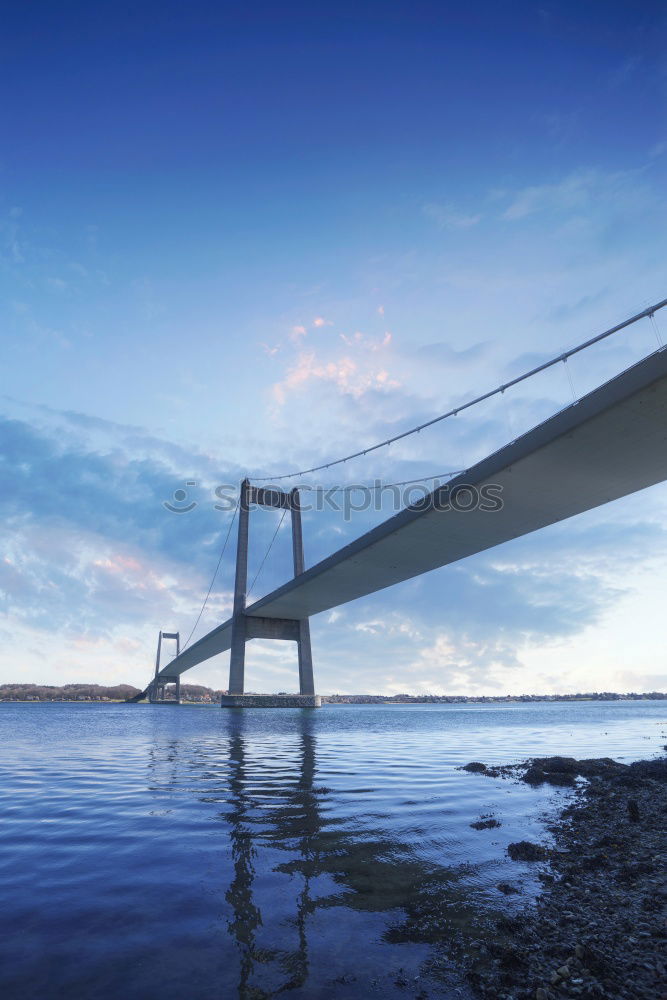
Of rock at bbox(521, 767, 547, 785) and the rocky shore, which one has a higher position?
the rocky shore

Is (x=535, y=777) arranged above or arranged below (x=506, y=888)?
below

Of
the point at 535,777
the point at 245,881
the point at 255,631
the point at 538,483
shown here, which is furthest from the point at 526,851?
the point at 255,631

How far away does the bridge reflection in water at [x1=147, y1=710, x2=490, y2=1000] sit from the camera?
273 cm

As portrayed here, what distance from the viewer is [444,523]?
28844 mm

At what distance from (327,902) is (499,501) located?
23.8 m

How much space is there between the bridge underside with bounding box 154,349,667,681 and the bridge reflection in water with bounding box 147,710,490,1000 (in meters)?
15.6

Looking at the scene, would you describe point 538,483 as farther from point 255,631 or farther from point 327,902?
point 255,631

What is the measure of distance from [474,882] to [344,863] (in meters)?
1.10

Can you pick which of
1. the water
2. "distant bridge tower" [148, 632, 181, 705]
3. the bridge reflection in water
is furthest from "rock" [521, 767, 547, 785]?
"distant bridge tower" [148, 632, 181, 705]

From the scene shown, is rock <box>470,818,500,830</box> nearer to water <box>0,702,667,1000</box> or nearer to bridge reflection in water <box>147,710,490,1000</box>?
water <box>0,702,667,1000</box>

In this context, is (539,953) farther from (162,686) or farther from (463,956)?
(162,686)

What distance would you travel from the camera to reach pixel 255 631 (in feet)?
163

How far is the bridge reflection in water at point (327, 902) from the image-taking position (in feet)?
8.96

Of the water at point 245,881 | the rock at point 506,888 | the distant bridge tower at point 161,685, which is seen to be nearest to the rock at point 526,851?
the water at point 245,881
